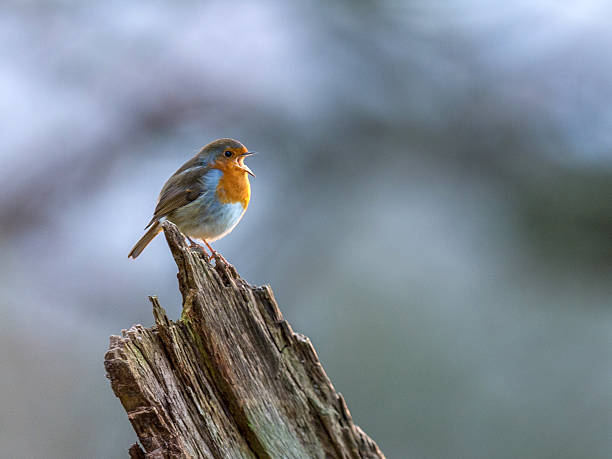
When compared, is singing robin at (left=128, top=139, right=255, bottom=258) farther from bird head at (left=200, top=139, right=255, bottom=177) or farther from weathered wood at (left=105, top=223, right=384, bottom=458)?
weathered wood at (left=105, top=223, right=384, bottom=458)

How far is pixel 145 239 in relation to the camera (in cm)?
345

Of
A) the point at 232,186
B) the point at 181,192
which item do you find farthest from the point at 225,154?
the point at 181,192

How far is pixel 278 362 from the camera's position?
6.15 ft

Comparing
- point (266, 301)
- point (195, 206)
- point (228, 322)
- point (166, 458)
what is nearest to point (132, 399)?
point (166, 458)

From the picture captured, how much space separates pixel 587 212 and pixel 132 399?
5.24 metres

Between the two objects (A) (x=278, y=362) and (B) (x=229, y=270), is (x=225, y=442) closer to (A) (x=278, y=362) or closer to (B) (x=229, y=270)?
(A) (x=278, y=362)

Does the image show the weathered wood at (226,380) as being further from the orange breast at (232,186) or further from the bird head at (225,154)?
the bird head at (225,154)

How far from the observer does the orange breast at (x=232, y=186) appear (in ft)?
11.1

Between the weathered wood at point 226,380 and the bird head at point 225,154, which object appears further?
the bird head at point 225,154

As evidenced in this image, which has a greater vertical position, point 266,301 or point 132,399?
point 266,301

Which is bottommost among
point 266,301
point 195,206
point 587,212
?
point 266,301

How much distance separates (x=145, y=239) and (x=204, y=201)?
0.43 meters

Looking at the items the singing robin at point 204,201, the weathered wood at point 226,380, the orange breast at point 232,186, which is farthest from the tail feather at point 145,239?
the weathered wood at point 226,380

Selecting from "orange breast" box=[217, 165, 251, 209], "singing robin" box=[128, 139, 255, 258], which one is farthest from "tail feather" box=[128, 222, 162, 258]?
"orange breast" box=[217, 165, 251, 209]
